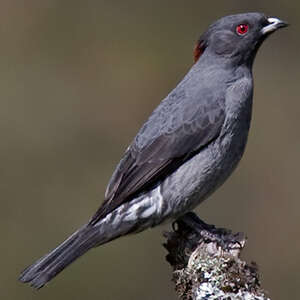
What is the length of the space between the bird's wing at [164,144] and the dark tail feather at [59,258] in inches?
5.8

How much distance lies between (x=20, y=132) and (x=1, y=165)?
0.49 metres

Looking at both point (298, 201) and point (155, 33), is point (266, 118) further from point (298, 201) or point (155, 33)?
point (155, 33)

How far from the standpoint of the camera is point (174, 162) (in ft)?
30.9

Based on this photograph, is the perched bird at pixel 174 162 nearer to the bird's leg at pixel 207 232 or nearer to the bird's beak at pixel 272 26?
the bird's leg at pixel 207 232

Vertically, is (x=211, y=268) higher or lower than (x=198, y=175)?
lower

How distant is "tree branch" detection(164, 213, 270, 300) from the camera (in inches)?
315

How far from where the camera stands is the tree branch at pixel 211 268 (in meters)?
7.99

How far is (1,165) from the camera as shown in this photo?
13.1 meters

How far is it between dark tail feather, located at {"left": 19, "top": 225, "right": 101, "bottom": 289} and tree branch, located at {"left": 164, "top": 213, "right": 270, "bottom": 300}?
26.3 inches

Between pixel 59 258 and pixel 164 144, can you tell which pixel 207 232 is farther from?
pixel 59 258

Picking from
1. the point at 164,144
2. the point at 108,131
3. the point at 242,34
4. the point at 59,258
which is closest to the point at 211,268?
the point at 59,258

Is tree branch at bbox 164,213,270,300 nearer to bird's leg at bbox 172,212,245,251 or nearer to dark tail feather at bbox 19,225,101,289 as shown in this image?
bird's leg at bbox 172,212,245,251

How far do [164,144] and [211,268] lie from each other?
157 cm

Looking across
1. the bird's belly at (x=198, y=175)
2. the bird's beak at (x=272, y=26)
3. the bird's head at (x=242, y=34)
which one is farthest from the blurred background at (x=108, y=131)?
the bird's beak at (x=272, y=26)
